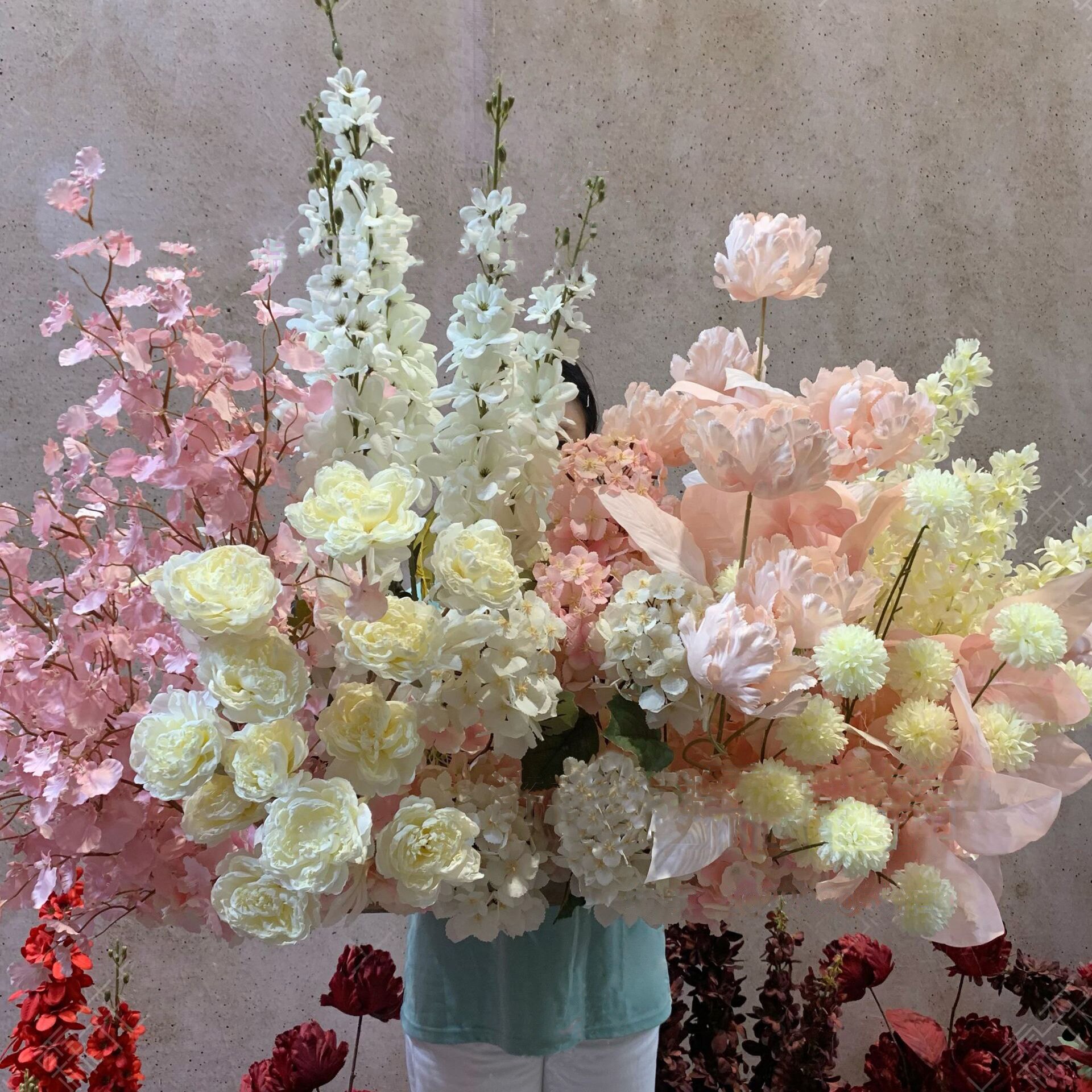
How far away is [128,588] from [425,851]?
261 millimetres

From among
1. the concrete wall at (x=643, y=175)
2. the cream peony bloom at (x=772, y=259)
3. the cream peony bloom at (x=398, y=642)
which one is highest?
the concrete wall at (x=643, y=175)

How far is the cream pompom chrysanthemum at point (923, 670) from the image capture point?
620 mm

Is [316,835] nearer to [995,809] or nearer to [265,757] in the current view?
[265,757]

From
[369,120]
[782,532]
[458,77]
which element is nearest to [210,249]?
[458,77]

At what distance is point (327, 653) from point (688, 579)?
227 mm

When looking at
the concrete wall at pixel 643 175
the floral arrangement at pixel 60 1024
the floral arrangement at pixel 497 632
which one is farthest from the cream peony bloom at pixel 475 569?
the concrete wall at pixel 643 175

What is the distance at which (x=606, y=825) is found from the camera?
61cm

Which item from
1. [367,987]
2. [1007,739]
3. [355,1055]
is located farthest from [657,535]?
[355,1055]

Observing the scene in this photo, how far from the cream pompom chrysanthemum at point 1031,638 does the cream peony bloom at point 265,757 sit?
434 millimetres

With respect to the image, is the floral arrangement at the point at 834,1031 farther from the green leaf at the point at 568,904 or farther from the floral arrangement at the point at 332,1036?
the green leaf at the point at 568,904

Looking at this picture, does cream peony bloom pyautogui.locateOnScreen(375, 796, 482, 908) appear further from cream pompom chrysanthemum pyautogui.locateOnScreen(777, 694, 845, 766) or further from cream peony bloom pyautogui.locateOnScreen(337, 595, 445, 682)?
cream pompom chrysanthemum pyautogui.locateOnScreen(777, 694, 845, 766)

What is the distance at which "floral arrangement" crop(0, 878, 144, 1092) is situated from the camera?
702mm

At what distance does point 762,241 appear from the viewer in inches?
26.1

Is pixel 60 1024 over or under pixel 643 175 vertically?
under
